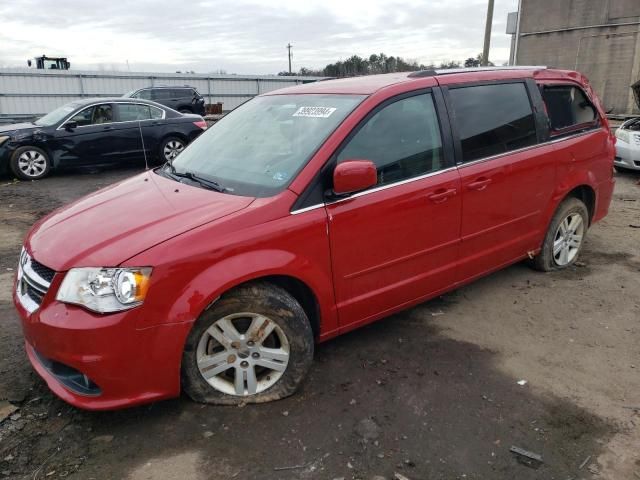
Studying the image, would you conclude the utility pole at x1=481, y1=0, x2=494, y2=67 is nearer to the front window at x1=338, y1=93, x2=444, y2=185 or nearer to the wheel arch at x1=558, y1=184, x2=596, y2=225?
the wheel arch at x1=558, y1=184, x2=596, y2=225

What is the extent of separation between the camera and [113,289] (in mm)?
2535

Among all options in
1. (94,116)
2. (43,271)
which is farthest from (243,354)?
(94,116)

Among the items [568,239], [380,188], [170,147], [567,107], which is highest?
[567,107]

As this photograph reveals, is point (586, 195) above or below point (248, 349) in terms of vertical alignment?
above

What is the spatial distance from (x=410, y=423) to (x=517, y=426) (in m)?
0.56

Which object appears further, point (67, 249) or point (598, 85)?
point (598, 85)

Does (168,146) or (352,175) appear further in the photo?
(168,146)

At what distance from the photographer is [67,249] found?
2.75 meters

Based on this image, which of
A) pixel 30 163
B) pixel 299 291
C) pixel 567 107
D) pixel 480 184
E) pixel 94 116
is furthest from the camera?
pixel 94 116

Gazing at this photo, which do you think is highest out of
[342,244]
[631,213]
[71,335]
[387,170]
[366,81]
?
[366,81]

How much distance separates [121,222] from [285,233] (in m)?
0.90

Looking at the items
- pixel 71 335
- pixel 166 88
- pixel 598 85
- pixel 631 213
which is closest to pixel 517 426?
pixel 71 335

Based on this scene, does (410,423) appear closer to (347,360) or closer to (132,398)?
(347,360)

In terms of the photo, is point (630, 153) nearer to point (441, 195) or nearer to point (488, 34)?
point (441, 195)
